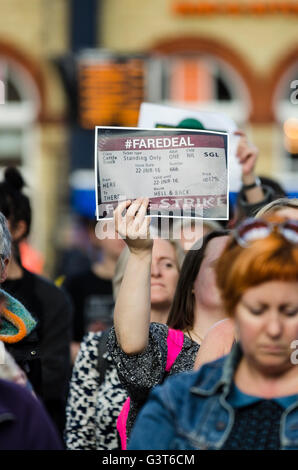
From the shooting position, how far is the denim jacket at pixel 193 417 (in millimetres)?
1854

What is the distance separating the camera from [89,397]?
11.5ft

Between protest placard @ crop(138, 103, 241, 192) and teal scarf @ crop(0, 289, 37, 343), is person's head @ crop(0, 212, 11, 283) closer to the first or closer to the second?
teal scarf @ crop(0, 289, 37, 343)

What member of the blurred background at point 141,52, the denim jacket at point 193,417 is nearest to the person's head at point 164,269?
the denim jacket at point 193,417

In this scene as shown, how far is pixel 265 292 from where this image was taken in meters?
1.85

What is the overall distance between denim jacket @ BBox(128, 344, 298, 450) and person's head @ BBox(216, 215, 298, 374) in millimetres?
87

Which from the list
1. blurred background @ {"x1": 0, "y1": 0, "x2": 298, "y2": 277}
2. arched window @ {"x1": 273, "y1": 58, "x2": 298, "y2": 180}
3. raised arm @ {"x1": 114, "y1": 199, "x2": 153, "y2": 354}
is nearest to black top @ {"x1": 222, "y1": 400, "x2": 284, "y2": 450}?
raised arm @ {"x1": 114, "y1": 199, "x2": 153, "y2": 354}

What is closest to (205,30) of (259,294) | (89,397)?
(89,397)

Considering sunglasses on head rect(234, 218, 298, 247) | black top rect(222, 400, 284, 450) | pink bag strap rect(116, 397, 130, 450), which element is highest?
sunglasses on head rect(234, 218, 298, 247)

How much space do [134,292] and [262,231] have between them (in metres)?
0.57

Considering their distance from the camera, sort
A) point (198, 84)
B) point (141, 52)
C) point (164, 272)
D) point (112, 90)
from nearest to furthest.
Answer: point (164, 272), point (112, 90), point (141, 52), point (198, 84)

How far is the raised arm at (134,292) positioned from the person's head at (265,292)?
0.51m

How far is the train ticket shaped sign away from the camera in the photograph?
8.50ft

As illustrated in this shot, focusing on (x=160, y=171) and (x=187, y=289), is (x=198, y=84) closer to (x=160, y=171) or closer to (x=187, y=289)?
Answer: (x=187, y=289)

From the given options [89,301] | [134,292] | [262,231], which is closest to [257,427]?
[262,231]
